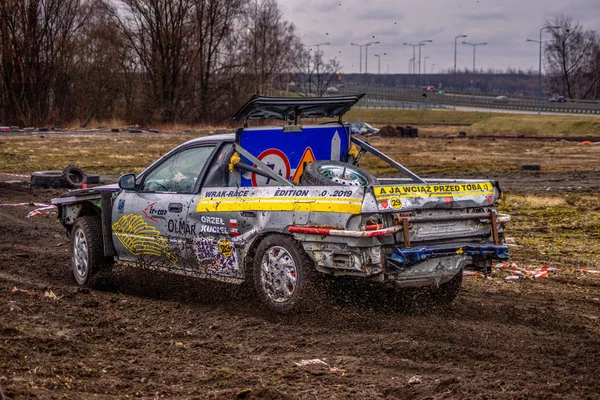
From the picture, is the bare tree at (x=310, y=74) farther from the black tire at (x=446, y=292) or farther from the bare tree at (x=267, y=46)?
the black tire at (x=446, y=292)

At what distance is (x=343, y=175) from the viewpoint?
318 inches

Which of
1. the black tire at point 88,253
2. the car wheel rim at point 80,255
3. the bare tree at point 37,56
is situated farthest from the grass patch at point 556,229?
the bare tree at point 37,56

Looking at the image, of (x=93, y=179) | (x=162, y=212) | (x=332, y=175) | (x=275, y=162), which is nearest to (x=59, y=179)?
(x=93, y=179)

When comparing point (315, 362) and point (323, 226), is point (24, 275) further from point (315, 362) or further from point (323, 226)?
point (315, 362)

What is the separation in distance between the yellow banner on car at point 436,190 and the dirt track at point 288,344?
106 cm

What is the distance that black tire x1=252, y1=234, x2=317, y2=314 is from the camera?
6941mm

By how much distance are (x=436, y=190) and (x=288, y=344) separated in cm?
198

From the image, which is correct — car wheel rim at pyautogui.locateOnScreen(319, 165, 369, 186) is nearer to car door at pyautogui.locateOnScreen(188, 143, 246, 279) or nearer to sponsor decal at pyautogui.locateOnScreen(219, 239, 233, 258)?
car door at pyautogui.locateOnScreen(188, 143, 246, 279)

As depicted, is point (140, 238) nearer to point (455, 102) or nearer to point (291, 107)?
point (291, 107)

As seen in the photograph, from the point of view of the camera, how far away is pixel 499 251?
7.41 m

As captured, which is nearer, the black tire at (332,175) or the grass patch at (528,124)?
the black tire at (332,175)

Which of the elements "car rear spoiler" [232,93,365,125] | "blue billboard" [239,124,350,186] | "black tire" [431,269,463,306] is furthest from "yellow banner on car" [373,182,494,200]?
"car rear spoiler" [232,93,365,125]

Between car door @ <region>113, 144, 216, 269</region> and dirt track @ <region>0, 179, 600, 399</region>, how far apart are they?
44 cm

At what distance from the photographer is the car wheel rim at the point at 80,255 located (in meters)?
9.00
